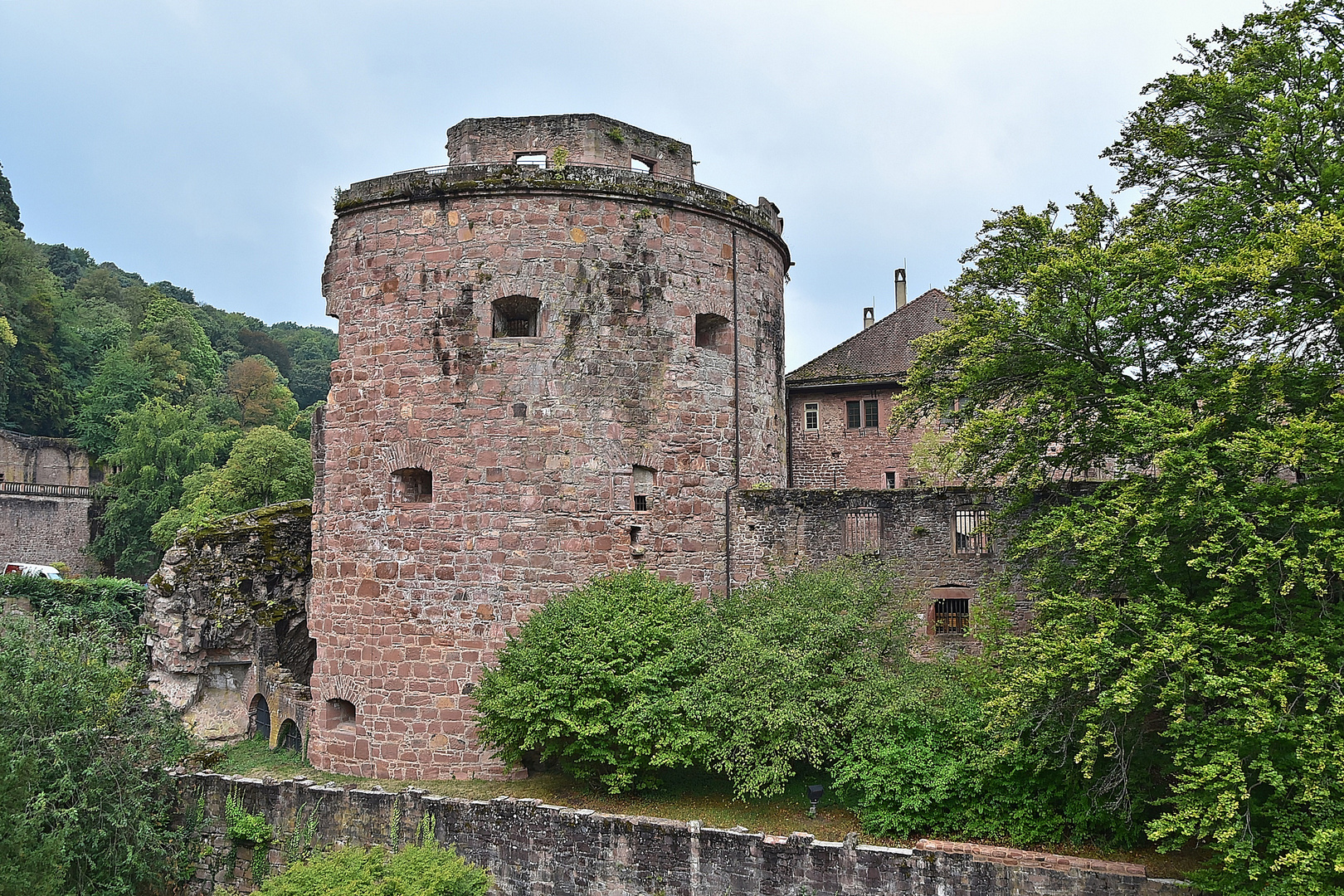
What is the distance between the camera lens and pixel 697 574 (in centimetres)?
1709

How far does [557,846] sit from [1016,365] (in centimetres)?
899

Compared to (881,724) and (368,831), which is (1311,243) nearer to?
(881,724)

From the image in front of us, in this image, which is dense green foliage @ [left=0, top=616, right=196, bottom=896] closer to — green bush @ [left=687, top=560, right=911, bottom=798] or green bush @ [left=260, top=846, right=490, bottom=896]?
green bush @ [left=260, top=846, right=490, bottom=896]

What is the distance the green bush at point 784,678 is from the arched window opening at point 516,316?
577 centimetres

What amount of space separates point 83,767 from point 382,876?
5803 millimetres

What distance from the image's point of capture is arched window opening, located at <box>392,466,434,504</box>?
54.7 feet

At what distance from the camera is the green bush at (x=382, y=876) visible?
1216 centimetres

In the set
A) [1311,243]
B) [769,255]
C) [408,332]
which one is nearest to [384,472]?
[408,332]

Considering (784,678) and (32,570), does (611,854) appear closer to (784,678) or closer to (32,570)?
(784,678)

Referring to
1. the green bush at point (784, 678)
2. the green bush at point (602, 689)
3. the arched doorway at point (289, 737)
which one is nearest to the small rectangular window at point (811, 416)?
the green bush at point (784, 678)

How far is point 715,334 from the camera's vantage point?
1797 cm

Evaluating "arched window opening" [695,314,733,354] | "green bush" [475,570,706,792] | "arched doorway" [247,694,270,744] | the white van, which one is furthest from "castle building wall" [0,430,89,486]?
"green bush" [475,570,706,792]

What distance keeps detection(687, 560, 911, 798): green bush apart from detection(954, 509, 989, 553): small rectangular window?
254 centimetres

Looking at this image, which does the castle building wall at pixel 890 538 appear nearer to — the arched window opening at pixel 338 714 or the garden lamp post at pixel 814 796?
the garden lamp post at pixel 814 796
